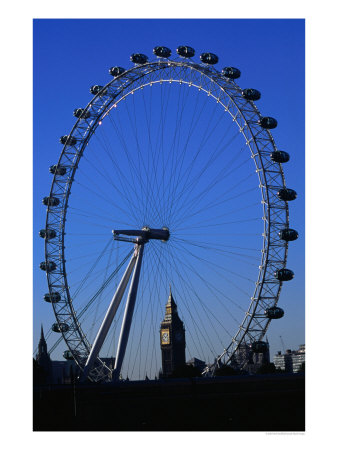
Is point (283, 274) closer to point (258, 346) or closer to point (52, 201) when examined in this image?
point (258, 346)

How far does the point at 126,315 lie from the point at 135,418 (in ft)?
46.7

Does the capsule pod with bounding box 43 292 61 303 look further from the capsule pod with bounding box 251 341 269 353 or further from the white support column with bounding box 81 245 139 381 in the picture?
the capsule pod with bounding box 251 341 269 353

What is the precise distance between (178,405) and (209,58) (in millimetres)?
26148

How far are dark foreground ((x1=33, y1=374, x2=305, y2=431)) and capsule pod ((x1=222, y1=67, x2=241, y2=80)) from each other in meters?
22.2

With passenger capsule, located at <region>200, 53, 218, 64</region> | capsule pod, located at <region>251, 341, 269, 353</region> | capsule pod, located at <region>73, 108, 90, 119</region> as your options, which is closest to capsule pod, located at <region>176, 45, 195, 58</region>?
passenger capsule, located at <region>200, 53, 218, 64</region>

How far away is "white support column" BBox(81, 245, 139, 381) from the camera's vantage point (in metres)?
60.8

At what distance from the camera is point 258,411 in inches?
1762

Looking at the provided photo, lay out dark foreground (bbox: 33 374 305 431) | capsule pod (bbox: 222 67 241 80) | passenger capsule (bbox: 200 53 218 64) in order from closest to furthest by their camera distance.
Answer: dark foreground (bbox: 33 374 305 431)
capsule pod (bbox: 222 67 241 80)
passenger capsule (bbox: 200 53 218 64)

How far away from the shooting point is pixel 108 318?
6075 cm

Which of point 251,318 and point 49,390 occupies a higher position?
point 251,318

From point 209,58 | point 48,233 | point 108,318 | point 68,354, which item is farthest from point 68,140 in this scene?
point 68,354
